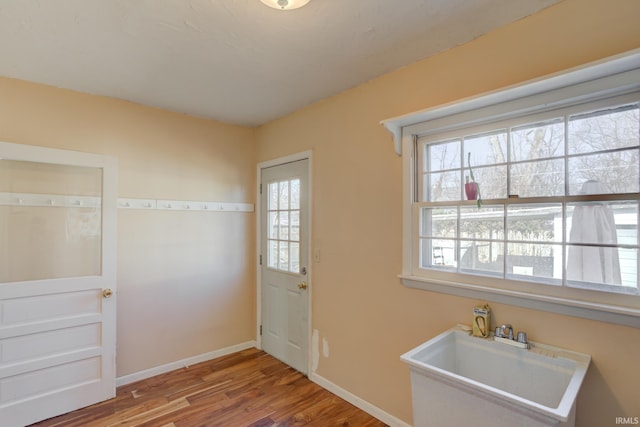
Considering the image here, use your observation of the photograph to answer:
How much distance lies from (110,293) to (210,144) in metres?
1.64

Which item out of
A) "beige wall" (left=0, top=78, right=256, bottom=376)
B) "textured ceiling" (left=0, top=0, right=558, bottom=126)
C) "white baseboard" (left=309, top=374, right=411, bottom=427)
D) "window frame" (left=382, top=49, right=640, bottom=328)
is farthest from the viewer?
"beige wall" (left=0, top=78, right=256, bottom=376)

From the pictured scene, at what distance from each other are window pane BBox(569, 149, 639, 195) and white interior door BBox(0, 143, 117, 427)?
10.0 ft

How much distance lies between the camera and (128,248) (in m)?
2.80

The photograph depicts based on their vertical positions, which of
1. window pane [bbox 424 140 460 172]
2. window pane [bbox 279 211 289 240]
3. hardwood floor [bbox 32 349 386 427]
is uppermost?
window pane [bbox 424 140 460 172]

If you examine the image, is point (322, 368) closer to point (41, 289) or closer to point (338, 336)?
point (338, 336)

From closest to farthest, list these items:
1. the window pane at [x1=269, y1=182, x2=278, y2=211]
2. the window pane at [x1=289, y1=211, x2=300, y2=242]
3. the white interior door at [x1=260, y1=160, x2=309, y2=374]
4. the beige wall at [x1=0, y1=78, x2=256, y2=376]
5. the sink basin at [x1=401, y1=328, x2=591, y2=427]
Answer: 1. the sink basin at [x1=401, y1=328, x2=591, y2=427]
2. the beige wall at [x1=0, y1=78, x2=256, y2=376]
3. the white interior door at [x1=260, y1=160, x2=309, y2=374]
4. the window pane at [x1=289, y1=211, x2=300, y2=242]
5. the window pane at [x1=269, y1=182, x2=278, y2=211]

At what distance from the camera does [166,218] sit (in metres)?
3.02

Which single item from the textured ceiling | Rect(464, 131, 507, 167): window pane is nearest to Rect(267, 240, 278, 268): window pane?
the textured ceiling

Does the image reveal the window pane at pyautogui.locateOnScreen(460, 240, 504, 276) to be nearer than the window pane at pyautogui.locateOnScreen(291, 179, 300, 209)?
Yes

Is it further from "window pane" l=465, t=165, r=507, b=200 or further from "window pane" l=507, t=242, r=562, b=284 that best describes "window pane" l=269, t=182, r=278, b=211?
"window pane" l=507, t=242, r=562, b=284

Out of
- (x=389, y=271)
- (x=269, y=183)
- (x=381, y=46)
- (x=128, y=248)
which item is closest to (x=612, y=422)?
(x=389, y=271)

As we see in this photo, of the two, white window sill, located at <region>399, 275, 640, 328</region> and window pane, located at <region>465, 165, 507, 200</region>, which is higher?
window pane, located at <region>465, 165, 507, 200</region>

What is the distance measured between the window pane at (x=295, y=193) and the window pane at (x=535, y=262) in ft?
6.08

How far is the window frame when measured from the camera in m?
1.34
